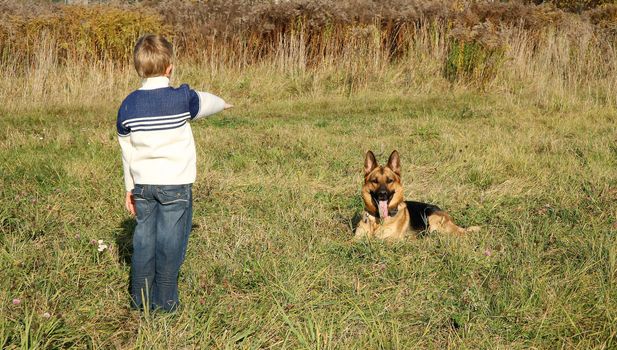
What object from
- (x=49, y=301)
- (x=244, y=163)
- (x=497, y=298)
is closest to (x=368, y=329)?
(x=497, y=298)

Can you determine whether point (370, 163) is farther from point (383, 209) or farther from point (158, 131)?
point (158, 131)

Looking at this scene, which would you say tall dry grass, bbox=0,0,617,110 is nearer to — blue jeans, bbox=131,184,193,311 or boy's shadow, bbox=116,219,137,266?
boy's shadow, bbox=116,219,137,266

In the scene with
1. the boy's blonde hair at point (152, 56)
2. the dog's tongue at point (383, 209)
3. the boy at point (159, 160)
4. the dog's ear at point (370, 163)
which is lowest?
the dog's tongue at point (383, 209)

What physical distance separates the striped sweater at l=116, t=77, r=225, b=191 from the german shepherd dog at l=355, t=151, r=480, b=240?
182 cm

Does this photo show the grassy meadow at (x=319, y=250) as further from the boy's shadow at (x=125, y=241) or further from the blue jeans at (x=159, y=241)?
the blue jeans at (x=159, y=241)

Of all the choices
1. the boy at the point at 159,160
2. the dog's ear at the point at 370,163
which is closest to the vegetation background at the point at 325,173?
the boy at the point at 159,160

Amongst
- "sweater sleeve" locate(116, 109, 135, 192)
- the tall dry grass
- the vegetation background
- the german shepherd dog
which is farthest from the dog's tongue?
the tall dry grass

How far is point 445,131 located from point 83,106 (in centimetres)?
590

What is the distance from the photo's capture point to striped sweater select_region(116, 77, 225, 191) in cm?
299

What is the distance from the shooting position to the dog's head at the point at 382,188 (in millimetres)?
4594

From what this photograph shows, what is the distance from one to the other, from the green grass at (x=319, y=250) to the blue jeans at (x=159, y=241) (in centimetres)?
13

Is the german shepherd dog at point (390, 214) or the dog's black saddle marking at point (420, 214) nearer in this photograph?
the german shepherd dog at point (390, 214)

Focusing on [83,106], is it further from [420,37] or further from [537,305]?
[537,305]

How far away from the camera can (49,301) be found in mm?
3176
